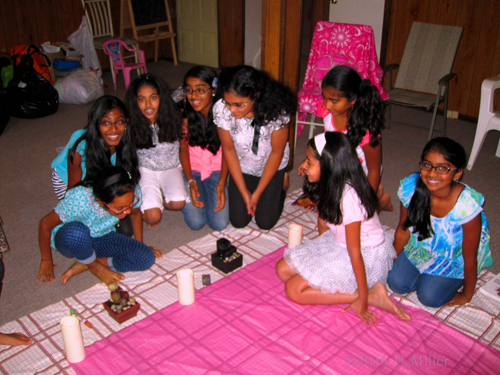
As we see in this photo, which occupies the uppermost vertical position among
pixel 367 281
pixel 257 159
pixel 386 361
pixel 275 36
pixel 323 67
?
pixel 275 36

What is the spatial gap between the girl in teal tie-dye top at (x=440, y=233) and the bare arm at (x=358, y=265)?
277mm

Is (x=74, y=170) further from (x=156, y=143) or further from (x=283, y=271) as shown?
(x=283, y=271)

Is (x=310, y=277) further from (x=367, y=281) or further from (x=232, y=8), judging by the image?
(x=232, y=8)

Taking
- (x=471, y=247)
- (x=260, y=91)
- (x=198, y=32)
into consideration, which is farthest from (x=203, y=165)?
(x=198, y=32)

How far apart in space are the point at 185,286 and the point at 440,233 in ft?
3.75

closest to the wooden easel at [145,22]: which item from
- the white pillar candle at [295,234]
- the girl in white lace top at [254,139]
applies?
the girl in white lace top at [254,139]

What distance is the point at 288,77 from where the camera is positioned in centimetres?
309

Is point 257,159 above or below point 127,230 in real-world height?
above

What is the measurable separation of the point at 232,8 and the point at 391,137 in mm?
3086

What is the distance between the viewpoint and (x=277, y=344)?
6.19 ft

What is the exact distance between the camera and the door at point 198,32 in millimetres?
6387

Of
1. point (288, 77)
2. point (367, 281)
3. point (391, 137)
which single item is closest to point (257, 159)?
point (288, 77)

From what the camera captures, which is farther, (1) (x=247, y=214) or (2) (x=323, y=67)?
(2) (x=323, y=67)

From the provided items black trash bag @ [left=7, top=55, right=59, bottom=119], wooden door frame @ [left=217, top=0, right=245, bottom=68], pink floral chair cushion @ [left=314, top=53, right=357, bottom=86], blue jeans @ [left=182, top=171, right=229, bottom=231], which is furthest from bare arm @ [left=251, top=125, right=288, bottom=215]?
wooden door frame @ [left=217, top=0, right=245, bottom=68]
